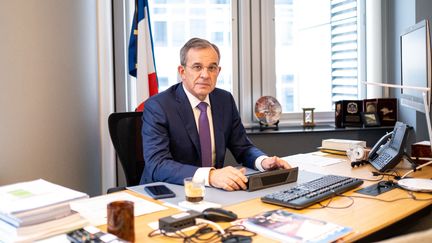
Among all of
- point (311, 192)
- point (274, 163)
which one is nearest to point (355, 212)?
point (311, 192)

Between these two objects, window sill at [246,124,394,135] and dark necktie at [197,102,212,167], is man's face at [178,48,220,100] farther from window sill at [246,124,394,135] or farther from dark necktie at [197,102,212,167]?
window sill at [246,124,394,135]

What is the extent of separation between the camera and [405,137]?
6.97ft

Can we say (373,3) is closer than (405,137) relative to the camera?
No

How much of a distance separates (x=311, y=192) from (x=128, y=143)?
115cm

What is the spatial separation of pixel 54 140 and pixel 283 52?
2144 millimetres

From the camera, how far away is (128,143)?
2467mm

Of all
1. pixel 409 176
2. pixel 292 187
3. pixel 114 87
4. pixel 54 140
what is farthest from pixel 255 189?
pixel 114 87

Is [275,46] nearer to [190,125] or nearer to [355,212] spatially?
[190,125]

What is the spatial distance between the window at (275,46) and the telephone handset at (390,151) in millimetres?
1440

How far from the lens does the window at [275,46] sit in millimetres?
3631

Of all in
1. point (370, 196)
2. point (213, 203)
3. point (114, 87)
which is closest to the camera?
point (213, 203)

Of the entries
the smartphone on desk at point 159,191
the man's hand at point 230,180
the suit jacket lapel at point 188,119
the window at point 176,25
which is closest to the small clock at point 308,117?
the window at point 176,25

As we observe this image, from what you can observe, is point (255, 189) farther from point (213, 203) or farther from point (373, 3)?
point (373, 3)

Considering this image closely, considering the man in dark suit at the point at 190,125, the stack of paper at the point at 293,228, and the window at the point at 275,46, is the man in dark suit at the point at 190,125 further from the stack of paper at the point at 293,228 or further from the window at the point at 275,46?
the window at the point at 275,46
